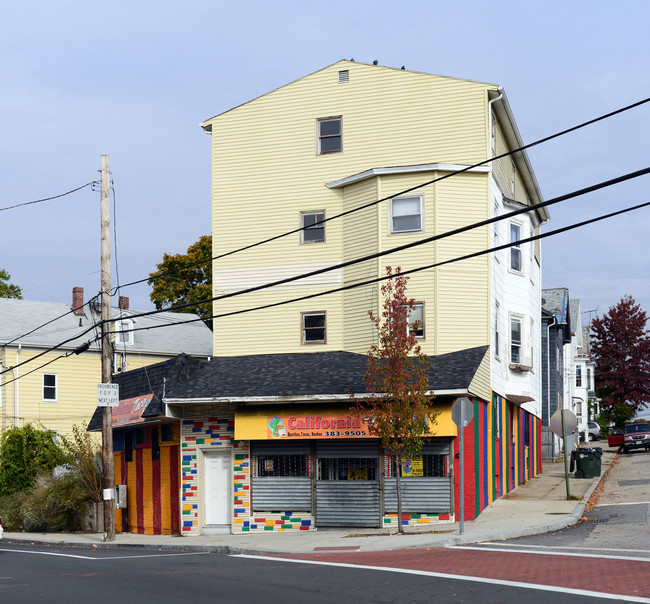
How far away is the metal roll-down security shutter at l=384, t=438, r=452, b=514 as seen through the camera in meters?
23.0

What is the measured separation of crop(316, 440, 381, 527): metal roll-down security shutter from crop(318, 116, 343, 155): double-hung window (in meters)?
9.33

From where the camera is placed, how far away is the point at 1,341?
146ft

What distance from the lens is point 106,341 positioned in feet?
81.3

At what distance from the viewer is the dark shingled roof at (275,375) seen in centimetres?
2356

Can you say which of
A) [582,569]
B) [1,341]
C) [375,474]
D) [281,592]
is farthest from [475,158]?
[1,341]

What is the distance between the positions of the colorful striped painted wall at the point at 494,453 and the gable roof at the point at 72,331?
20.3 meters

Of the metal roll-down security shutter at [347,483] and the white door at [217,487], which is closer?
the metal roll-down security shutter at [347,483]

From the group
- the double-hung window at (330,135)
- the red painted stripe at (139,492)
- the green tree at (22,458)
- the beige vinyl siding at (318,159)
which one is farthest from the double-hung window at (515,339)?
the green tree at (22,458)

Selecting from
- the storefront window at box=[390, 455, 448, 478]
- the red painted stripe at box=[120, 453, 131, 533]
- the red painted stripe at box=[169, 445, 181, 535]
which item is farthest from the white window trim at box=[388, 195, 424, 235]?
the red painted stripe at box=[120, 453, 131, 533]

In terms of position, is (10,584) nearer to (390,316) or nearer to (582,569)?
(582,569)

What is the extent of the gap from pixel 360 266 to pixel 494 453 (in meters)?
6.77

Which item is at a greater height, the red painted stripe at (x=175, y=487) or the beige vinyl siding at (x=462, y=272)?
the beige vinyl siding at (x=462, y=272)

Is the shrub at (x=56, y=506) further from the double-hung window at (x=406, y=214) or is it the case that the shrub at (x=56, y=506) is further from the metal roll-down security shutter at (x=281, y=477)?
the double-hung window at (x=406, y=214)

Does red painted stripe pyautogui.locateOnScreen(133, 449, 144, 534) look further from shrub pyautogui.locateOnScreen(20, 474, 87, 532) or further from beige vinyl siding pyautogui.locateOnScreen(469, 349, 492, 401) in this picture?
beige vinyl siding pyautogui.locateOnScreen(469, 349, 492, 401)
